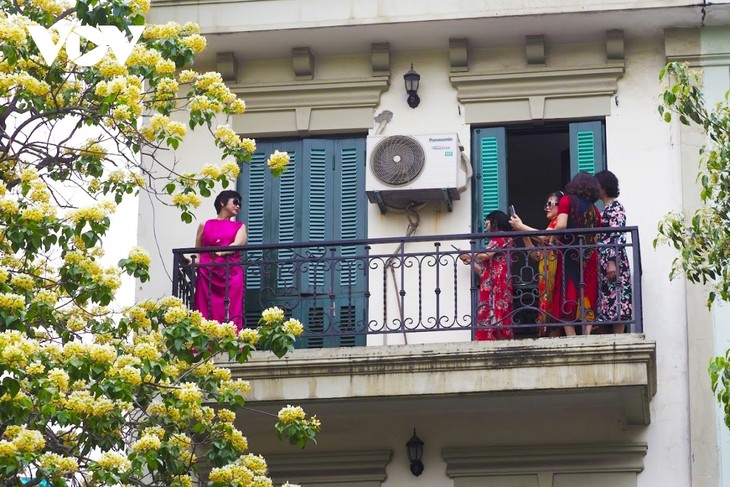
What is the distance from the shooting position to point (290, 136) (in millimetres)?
16922

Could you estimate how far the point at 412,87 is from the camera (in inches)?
655

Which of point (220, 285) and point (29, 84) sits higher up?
point (29, 84)

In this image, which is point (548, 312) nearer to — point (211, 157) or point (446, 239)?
point (446, 239)

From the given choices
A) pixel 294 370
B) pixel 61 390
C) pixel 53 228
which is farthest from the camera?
pixel 294 370

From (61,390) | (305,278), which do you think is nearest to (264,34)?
(305,278)

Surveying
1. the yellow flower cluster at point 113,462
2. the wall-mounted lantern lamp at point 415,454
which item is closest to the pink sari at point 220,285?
the wall-mounted lantern lamp at point 415,454

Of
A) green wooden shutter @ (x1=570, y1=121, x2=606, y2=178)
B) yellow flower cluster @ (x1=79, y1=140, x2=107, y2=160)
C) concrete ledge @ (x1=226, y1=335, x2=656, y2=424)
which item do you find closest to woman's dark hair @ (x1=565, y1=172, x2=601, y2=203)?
green wooden shutter @ (x1=570, y1=121, x2=606, y2=178)

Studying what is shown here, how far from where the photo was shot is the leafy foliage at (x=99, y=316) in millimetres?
11656

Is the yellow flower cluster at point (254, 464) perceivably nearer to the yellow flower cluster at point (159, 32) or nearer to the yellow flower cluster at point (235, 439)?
the yellow flower cluster at point (235, 439)

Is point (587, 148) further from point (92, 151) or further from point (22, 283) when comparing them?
point (22, 283)

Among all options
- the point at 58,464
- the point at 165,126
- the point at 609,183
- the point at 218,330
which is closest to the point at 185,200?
the point at 165,126

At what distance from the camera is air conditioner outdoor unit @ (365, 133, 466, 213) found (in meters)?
16.1

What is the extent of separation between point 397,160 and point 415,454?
8.92 feet

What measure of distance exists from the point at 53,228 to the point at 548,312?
4.55 metres
